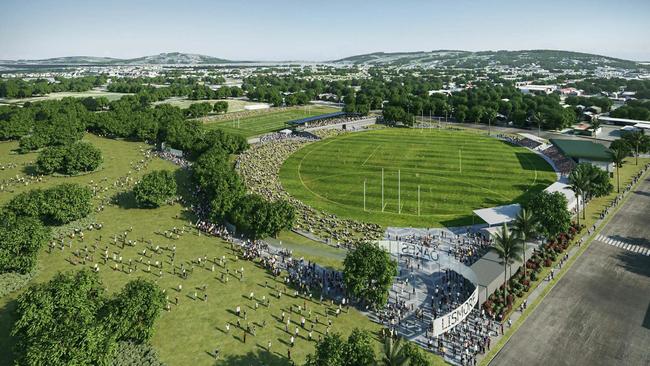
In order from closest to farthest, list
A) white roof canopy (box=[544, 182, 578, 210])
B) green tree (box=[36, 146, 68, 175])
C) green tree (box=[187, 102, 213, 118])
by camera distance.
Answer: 1. white roof canopy (box=[544, 182, 578, 210])
2. green tree (box=[36, 146, 68, 175])
3. green tree (box=[187, 102, 213, 118])

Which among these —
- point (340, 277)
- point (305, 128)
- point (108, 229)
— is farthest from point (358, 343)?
point (305, 128)

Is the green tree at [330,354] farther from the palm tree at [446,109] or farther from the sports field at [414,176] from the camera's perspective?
the palm tree at [446,109]

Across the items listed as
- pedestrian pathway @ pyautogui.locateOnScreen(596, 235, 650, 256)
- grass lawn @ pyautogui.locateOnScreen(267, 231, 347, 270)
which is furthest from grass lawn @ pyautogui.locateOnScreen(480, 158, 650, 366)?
grass lawn @ pyautogui.locateOnScreen(267, 231, 347, 270)

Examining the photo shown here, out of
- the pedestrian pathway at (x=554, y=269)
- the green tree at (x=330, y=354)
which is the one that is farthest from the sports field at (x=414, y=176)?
the green tree at (x=330, y=354)

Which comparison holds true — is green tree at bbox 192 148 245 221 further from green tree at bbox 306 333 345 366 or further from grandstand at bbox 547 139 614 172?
grandstand at bbox 547 139 614 172

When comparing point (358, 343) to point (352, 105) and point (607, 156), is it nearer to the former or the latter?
point (607, 156)

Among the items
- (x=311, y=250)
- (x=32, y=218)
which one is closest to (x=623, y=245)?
(x=311, y=250)
